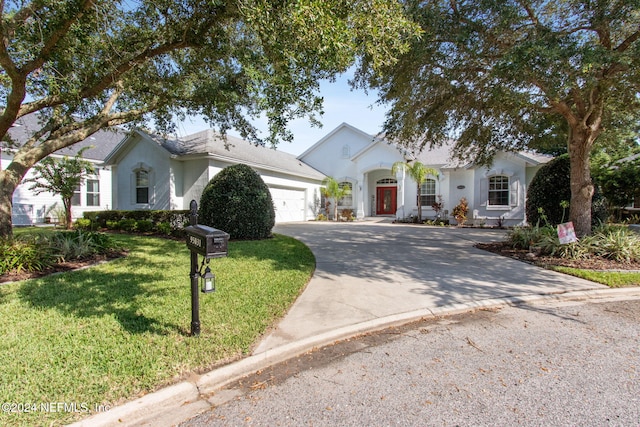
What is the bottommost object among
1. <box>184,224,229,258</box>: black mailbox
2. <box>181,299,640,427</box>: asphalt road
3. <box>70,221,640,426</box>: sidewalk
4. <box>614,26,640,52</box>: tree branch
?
<box>181,299,640,427</box>: asphalt road

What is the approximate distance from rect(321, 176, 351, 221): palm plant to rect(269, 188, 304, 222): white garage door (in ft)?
6.16

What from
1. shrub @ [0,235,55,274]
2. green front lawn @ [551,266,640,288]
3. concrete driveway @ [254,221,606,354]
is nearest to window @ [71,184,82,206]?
shrub @ [0,235,55,274]

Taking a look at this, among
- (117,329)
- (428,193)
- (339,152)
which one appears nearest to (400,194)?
(428,193)

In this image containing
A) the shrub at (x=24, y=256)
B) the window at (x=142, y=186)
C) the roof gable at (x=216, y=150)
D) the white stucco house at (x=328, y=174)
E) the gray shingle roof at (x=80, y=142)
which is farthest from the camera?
the gray shingle roof at (x=80, y=142)

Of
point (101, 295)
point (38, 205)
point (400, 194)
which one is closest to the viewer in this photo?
point (101, 295)

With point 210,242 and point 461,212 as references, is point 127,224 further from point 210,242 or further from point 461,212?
point 461,212

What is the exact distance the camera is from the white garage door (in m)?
18.8

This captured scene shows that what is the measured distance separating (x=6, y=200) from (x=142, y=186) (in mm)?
8883

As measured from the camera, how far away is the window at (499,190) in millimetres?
18172

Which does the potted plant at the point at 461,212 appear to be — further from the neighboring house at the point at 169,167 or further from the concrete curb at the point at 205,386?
the concrete curb at the point at 205,386

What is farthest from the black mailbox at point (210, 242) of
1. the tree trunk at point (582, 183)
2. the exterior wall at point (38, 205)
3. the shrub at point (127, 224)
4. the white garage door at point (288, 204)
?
the exterior wall at point (38, 205)

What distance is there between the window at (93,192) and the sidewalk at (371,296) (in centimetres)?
1603

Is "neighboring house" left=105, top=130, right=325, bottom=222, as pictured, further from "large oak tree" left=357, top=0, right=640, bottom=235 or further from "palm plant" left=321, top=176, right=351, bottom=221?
"large oak tree" left=357, top=0, right=640, bottom=235

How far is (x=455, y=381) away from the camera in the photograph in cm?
300
